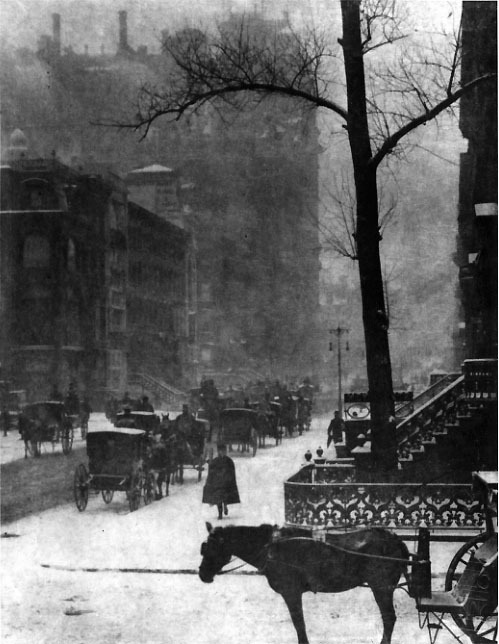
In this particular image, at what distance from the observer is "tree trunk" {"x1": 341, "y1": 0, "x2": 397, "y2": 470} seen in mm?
8656

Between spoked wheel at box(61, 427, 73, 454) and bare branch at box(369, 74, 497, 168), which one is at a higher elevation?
bare branch at box(369, 74, 497, 168)

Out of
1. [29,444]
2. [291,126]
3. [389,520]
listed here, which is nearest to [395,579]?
[389,520]

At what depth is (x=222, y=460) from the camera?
1004cm

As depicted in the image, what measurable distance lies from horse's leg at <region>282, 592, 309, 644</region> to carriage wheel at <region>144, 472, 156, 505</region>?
5024 mm

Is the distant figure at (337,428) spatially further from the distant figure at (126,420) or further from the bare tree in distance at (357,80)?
the distant figure at (126,420)

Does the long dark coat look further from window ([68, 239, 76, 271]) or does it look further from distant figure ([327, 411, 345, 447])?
window ([68, 239, 76, 271])

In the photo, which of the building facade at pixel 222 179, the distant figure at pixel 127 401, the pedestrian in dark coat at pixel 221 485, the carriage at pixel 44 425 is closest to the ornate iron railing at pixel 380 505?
the pedestrian in dark coat at pixel 221 485

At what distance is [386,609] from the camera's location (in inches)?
266

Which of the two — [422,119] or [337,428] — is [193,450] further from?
[422,119]

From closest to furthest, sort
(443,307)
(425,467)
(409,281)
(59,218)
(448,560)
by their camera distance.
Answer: (448,560), (409,281), (443,307), (425,467), (59,218)

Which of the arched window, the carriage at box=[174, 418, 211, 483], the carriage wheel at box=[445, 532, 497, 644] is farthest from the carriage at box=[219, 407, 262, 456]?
the carriage wheel at box=[445, 532, 497, 644]

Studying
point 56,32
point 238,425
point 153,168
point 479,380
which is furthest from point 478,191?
point 238,425

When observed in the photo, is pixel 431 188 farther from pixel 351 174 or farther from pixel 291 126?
pixel 291 126

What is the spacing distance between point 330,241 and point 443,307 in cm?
172
